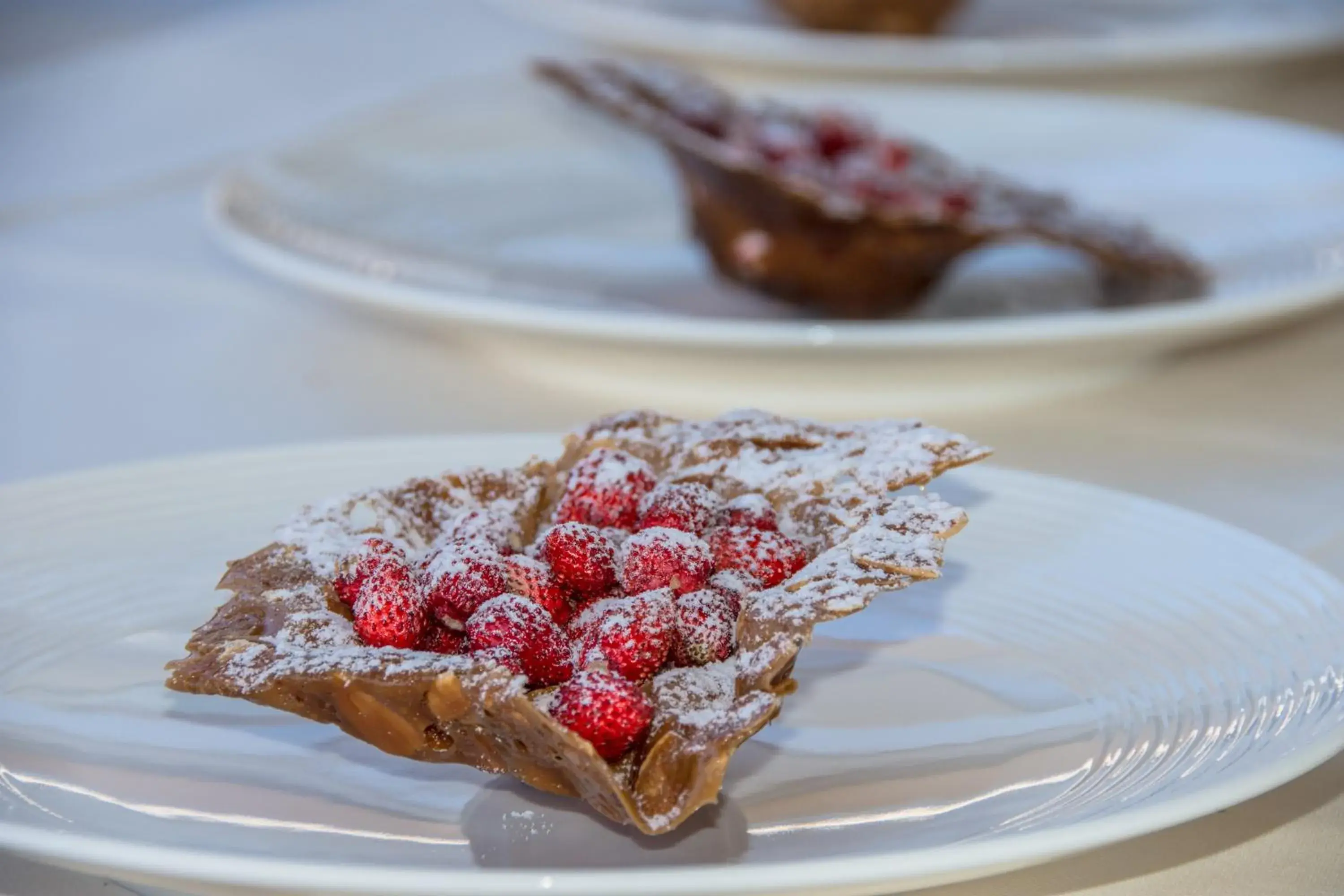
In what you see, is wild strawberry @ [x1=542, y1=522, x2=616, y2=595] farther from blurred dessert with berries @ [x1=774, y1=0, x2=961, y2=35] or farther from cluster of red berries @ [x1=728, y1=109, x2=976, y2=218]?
blurred dessert with berries @ [x1=774, y1=0, x2=961, y2=35]

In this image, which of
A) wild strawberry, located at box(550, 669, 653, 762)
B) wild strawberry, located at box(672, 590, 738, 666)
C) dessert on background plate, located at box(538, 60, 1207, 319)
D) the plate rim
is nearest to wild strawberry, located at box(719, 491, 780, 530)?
wild strawberry, located at box(672, 590, 738, 666)

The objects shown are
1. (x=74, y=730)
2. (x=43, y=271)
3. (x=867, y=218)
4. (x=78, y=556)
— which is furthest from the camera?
(x=43, y=271)

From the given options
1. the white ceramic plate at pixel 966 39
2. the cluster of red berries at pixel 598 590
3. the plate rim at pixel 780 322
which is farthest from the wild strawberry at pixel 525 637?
the white ceramic plate at pixel 966 39

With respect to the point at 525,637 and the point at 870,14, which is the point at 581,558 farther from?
the point at 870,14

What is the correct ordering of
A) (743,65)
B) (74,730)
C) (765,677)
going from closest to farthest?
(765,677) < (74,730) < (743,65)

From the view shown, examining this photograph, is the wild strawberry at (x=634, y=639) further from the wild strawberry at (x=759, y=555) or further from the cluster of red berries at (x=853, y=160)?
the cluster of red berries at (x=853, y=160)

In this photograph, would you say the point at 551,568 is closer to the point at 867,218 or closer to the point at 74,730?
the point at 74,730

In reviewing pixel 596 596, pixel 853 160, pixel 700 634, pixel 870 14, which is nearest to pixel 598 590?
pixel 596 596

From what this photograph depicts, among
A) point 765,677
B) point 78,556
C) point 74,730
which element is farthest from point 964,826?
point 78,556
